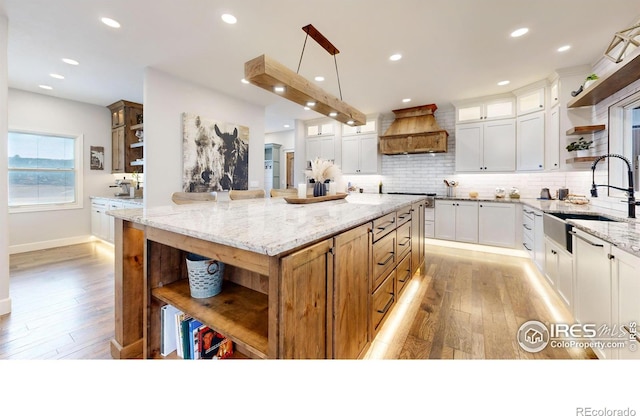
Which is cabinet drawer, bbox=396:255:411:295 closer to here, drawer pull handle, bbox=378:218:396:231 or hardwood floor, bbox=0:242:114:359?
drawer pull handle, bbox=378:218:396:231

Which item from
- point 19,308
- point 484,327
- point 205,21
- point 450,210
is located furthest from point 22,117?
point 450,210

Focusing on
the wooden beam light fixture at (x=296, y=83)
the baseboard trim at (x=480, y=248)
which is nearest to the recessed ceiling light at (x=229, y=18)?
the wooden beam light fixture at (x=296, y=83)

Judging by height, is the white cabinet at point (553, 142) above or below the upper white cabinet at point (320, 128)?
below

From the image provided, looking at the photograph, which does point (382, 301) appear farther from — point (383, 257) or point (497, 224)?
point (497, 224)

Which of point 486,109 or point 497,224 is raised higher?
point 486,109

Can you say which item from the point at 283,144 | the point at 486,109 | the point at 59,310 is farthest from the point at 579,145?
the point at 283,144

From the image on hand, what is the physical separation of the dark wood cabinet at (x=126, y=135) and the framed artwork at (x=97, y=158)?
0.25 m

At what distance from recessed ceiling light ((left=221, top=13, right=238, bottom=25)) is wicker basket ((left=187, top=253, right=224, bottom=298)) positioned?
92.0 inches

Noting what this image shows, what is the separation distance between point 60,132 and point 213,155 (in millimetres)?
3088

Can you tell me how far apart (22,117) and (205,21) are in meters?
4.33

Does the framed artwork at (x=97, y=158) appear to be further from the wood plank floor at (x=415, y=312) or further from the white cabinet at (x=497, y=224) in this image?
the white cabinet at (x=497, y=224)

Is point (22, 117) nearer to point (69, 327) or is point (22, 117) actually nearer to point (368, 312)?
point (69, 327)

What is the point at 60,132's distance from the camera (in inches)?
188

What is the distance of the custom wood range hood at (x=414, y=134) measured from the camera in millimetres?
4930
